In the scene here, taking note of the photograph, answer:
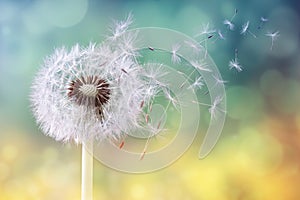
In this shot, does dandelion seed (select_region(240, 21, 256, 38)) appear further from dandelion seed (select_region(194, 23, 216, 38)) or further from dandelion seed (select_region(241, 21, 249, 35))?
dandelion seed (select_region(194, 23, 216, 38))

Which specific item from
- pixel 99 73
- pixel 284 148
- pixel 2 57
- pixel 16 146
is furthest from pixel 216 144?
pixel 2 57

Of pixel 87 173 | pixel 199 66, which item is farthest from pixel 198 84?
pixel 87 173

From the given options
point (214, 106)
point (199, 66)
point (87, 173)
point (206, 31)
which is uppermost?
point (206, 31)

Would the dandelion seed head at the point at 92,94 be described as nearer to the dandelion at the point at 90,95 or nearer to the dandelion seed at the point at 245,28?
the dandelion at the point at 90,95

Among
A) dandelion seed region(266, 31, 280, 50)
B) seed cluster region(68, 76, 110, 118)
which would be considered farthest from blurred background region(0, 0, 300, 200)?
seed cluster region(68, 76, 110, 118)

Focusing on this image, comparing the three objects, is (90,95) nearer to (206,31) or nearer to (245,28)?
→ (206,31)

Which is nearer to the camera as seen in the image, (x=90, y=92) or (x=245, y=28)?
(x=90, y=92)

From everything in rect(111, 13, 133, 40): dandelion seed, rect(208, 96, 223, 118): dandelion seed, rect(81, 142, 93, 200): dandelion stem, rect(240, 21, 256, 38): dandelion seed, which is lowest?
rect(81, 142, 93, 200): dandelion stem
